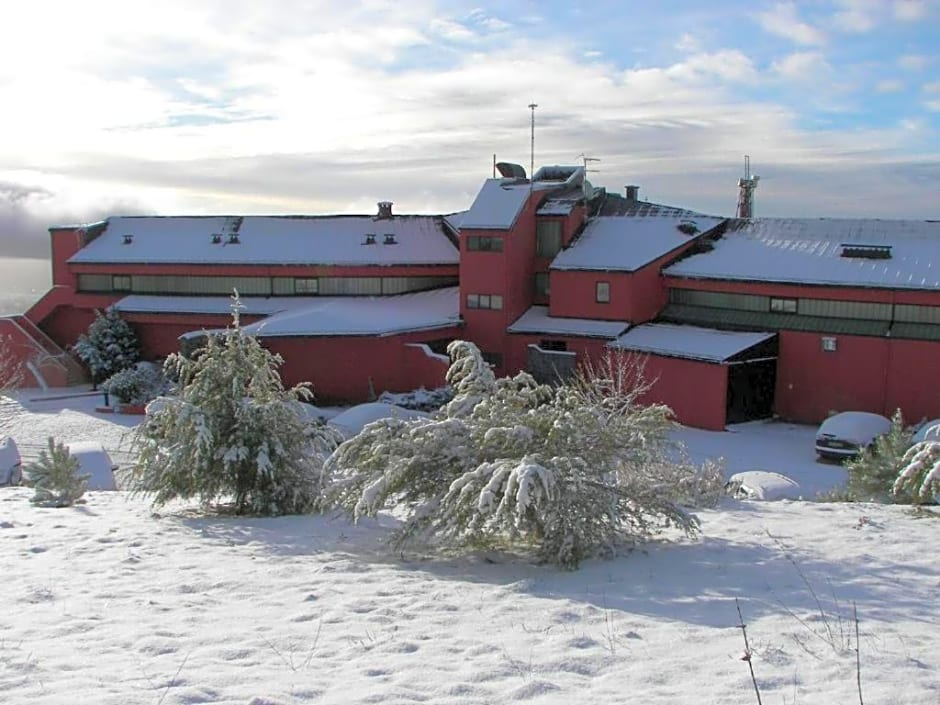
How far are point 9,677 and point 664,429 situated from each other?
763cm

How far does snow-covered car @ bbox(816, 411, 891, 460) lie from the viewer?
75.3ft

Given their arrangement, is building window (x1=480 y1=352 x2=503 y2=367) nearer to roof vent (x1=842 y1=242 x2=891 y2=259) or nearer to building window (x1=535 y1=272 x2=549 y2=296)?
building window (x1=535 y1=272 x2=549 y2=296)

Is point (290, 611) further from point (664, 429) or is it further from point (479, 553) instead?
point (664, 429)

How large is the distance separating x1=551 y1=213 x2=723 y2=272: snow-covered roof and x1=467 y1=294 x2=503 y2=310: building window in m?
2.35

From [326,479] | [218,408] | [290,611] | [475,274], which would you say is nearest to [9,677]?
[290,611]

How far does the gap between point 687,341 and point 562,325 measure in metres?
5.07

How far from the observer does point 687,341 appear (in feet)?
93.7

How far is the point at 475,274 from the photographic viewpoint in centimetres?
3353

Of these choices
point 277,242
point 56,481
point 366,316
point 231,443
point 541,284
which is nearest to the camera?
point 231,443

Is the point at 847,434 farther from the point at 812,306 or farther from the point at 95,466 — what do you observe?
the point at 95,466

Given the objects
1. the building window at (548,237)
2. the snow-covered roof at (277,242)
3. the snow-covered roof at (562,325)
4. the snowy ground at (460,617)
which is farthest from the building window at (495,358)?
the snowy ground at (460,617)

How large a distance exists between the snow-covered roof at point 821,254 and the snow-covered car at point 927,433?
5161mm

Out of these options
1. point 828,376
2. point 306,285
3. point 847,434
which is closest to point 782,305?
point 828,376

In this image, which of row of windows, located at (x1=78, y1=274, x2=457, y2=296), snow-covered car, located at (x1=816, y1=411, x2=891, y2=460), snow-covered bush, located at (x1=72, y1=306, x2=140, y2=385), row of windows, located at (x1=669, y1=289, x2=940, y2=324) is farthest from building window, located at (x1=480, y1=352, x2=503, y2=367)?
snow-covered bush, located at (x1=72, y1=306, x2=140, y2=385)
